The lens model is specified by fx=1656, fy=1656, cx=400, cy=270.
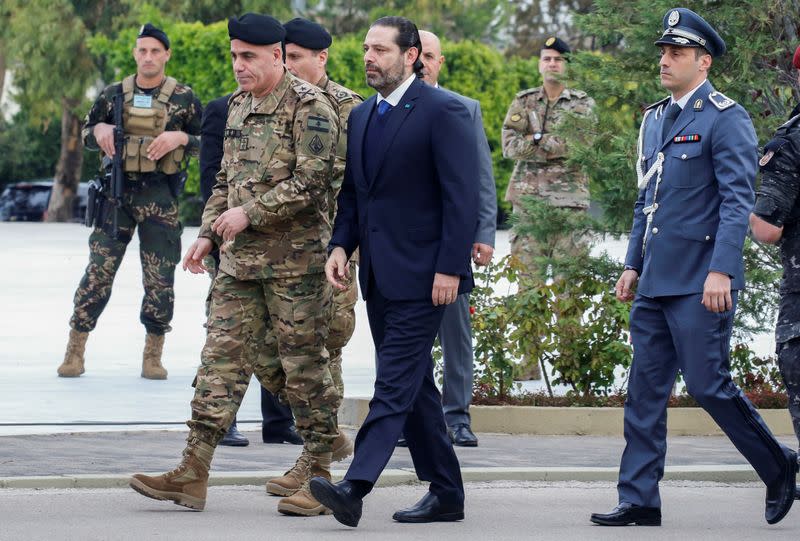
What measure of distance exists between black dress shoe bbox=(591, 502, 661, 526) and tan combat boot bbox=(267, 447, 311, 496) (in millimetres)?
1264

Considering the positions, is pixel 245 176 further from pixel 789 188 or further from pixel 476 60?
pixel 476 60

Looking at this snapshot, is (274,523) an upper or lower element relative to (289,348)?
lower

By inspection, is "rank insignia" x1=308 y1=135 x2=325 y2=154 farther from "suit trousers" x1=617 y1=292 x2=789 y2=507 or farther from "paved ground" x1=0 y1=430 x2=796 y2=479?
"paved ground" x1=0 y1=430 x2=796 y2=479

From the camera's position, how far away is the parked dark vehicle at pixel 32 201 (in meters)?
47.2

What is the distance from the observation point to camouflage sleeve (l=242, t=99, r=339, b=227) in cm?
686

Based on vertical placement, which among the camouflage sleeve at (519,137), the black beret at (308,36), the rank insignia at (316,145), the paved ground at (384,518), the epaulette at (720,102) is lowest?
the paved ground at (384,518)

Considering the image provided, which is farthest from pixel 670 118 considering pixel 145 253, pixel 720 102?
pixel 145 253

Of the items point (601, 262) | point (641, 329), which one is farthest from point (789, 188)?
point (601, 262)

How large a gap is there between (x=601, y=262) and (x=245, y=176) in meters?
3.78

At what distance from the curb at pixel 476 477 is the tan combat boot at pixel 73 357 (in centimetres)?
418

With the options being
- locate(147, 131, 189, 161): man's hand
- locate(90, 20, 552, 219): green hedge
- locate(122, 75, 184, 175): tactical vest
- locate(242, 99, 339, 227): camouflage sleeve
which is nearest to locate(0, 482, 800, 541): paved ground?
locate(242, 99, 339, 227): camouflage sleeve

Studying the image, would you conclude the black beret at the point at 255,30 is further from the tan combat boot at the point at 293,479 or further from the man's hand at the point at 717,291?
the man's hand at the point at 717,291

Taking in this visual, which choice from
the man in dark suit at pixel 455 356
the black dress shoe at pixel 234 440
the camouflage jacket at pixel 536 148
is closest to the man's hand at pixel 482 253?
the man in dark suit at pixel 455 356

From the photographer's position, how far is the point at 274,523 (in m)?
6.67
